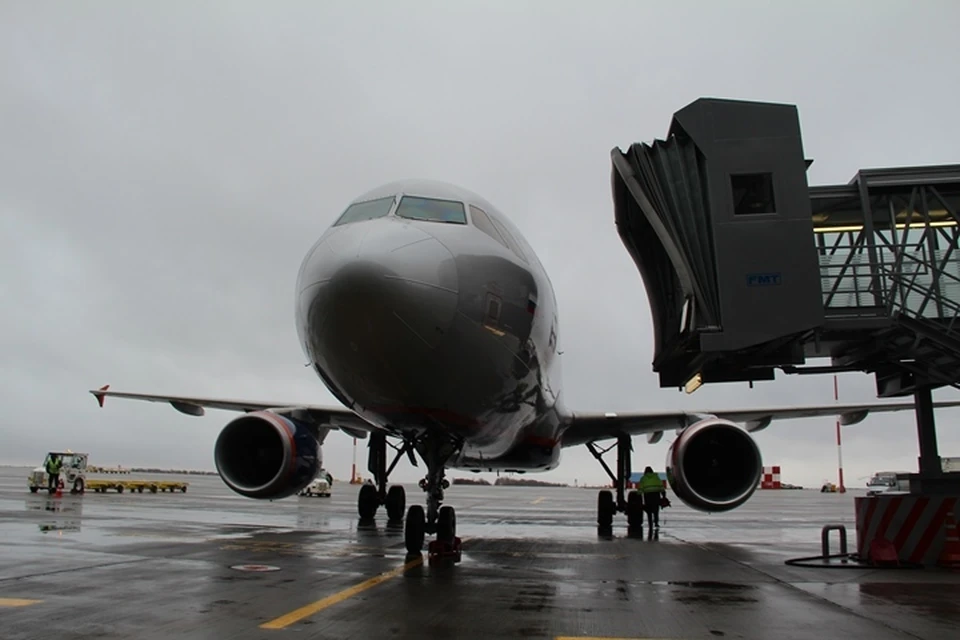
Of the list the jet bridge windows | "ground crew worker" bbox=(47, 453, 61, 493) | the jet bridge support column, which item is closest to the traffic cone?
the jet bridge support column

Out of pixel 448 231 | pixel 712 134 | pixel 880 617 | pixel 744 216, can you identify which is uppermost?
pixel 712 134

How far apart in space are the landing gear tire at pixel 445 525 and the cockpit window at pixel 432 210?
3.50 m

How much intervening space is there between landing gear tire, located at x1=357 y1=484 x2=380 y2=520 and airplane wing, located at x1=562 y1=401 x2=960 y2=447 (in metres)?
4.11

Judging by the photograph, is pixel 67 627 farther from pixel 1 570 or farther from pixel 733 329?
pixel 733 329

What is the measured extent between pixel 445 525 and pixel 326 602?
340cm

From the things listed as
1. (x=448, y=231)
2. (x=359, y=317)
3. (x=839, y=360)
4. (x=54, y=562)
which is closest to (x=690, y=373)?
(x=839, y=360)

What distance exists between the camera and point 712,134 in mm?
9383

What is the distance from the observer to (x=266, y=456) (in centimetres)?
1116

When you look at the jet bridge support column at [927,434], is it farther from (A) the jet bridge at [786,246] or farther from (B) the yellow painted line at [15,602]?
(B) the yellow painted line at [15,602]

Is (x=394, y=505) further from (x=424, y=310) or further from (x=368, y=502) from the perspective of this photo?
(x=424, y=310)

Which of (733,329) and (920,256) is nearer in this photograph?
(733,329)

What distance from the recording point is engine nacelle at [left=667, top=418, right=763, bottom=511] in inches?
417

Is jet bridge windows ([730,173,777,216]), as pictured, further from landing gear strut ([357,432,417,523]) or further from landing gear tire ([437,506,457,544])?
landing gear strut ([357,432,417,523])

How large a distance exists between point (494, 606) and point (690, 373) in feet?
23.3
